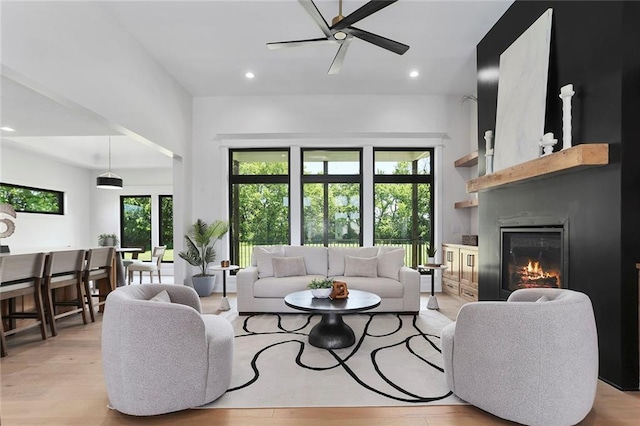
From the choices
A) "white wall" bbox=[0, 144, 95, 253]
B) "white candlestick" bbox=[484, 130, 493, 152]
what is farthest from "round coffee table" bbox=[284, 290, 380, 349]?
"white wall" bbox=[0, 144, 95, 253]

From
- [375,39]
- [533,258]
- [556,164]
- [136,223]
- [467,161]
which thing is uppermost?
[375,39]

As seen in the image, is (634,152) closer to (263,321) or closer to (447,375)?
(447,375)

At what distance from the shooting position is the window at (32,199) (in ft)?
23.2

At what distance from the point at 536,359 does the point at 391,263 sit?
9.15 ft

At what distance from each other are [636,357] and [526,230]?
4.34ft

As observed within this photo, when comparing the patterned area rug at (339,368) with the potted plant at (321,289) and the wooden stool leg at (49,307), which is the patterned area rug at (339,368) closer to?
the potted plant at (321,289)

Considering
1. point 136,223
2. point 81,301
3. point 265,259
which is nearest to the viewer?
point 81,301

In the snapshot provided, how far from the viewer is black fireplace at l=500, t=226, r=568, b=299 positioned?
9.83 feet

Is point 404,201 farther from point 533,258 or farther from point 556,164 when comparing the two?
point 556,164

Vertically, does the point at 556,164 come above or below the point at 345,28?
below

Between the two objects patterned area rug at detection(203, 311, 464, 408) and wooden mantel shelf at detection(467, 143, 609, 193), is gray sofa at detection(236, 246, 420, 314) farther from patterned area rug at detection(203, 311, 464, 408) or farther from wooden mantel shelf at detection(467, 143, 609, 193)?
wooden mantel shelf at detection(467, 143, 609, 193)

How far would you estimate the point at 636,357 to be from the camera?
7.84 ft

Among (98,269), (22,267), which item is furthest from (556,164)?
(98,269)

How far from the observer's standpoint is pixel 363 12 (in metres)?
2.89
